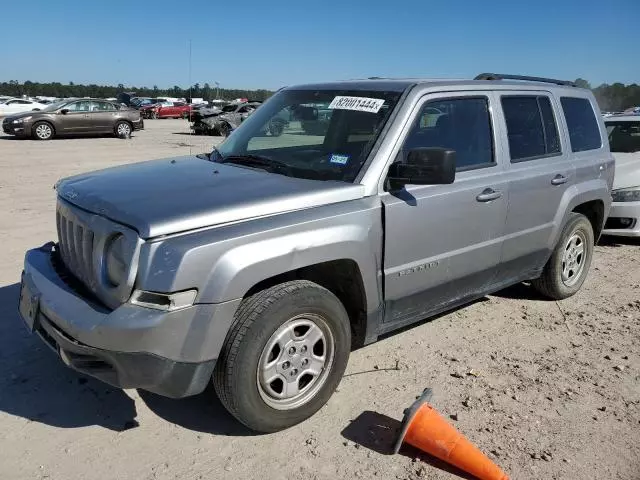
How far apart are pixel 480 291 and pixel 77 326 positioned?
2.86 meters

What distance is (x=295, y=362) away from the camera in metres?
3.15

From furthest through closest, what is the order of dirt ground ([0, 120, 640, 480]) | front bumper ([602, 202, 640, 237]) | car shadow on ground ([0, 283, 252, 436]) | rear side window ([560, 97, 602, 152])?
front bumper ([602, 202, 640, 237])
rear side window ([560, 97, 602, 152])
car shadow on ground ([0, 283, 252, 436])
dirt ground ([0, 120, 640, 480])

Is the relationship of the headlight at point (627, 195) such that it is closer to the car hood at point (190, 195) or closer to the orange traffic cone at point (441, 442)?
the car hood at point (190, 195)

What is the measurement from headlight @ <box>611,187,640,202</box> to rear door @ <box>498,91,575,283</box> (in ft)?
9.21

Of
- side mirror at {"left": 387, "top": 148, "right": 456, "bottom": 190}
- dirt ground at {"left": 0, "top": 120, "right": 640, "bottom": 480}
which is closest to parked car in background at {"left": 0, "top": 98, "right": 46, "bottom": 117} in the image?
dirt ground at {"left": 0, "top": 120, "right": 640, "bottom": 480}

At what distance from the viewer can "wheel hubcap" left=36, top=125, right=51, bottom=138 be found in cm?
2058

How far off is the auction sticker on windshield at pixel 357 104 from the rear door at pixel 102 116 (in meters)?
20.1

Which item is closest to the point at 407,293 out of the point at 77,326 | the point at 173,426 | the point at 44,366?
the point at 173,426

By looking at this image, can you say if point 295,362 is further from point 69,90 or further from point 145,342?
point 69,90

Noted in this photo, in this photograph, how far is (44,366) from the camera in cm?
377

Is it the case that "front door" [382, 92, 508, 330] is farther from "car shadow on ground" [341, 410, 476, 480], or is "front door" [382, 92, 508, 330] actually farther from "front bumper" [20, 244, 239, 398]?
"front bumper" [20, 244, 239, 398]

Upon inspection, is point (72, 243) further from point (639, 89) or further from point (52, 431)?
point (639, 89)

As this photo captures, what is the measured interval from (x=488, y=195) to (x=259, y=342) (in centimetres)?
203

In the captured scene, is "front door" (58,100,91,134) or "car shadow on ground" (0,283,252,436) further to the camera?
"front door" (58,100,91,134)
